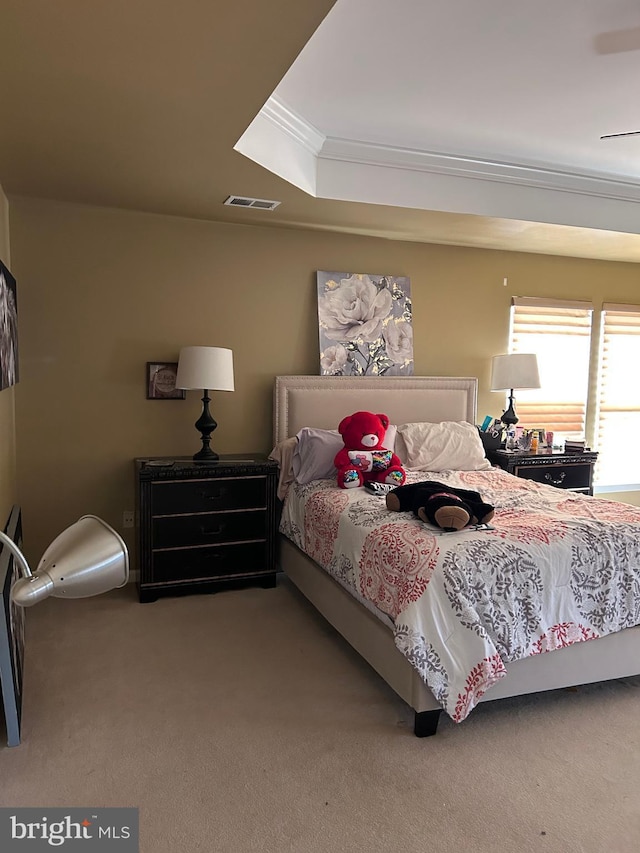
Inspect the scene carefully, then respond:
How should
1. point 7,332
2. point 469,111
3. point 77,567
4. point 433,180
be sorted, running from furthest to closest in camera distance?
1. point 433,180
2. point 469,111
3. point 7,332
4. point 77,567

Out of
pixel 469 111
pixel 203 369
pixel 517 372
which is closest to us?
pixel 469 111

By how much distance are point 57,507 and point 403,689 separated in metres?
2.58

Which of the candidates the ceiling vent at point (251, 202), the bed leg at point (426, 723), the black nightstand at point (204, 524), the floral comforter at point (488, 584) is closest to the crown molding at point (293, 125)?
the ceiling vent at point (251, 202)

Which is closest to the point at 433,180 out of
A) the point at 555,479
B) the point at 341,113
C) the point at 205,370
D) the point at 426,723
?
the point at 341,113

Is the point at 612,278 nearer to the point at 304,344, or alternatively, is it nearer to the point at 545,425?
the point at 545,425

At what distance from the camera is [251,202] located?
12.4 ft

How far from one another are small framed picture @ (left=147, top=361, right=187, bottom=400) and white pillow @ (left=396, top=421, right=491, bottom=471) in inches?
62.2

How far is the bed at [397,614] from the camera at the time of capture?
94.0 inches

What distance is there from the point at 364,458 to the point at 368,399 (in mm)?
920

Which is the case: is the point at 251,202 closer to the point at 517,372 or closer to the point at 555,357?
the point at 517,372

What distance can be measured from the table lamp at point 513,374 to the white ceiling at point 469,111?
1.05 m

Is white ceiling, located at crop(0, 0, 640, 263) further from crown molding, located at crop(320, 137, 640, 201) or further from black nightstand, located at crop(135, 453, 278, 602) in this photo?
black nightstand, located at crop(135, 453, 278, 602)

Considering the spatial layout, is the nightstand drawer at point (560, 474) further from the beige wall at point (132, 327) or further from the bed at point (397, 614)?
the beige wall at point (132, 327)

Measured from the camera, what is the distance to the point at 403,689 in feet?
8.00
